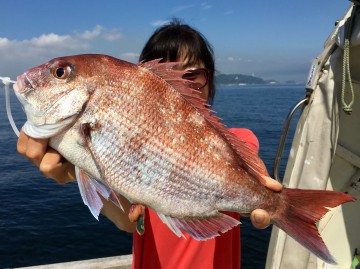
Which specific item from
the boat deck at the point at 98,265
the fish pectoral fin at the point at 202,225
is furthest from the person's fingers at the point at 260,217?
the boat deck at the point at 98,265

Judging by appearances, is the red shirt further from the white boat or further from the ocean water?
the ocean water

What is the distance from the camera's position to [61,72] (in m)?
1.74

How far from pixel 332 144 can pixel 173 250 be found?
6.05ft

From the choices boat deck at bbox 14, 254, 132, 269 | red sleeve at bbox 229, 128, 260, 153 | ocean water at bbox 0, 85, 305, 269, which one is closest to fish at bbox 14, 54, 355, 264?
red sleeve at bbox 229, 128, 260, 153

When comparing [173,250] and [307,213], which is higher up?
[307,213]

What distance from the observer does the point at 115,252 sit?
362 inches

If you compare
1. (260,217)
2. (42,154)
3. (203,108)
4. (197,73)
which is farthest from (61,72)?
(260,217)

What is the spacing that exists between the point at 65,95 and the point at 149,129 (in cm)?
48

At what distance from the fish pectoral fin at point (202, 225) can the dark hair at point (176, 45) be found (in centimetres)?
136

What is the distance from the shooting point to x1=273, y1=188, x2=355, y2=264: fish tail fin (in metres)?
1.71

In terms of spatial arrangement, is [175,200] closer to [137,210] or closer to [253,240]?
[137,210]

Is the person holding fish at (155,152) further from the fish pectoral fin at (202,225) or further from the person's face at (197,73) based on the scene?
the person's face at (197,73)

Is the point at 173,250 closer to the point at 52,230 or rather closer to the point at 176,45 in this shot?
the point at 176,45

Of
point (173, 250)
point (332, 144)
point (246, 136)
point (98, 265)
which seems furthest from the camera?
point (98, 265)
